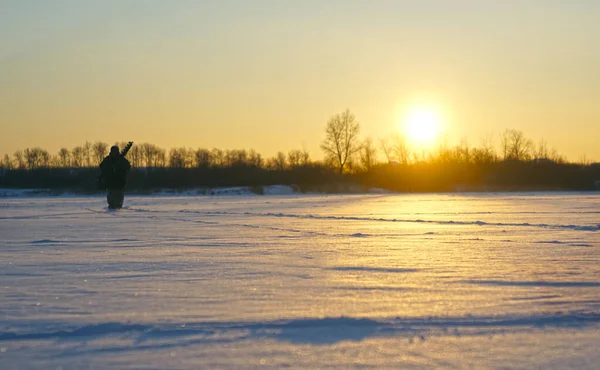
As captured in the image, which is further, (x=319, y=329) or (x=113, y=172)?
(x=113, y=172)

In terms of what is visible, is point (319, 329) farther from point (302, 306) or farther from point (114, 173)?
point (114, 173)

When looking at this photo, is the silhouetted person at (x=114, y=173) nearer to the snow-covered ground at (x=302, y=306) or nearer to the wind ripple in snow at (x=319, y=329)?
the snow-covered ground at (x=302, y=306)

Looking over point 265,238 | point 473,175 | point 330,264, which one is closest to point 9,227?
point 265,238

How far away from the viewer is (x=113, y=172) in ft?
56.1

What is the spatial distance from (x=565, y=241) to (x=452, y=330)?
4.84 metres

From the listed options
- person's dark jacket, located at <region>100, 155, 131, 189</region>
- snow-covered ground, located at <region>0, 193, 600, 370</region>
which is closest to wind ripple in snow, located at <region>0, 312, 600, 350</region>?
snow-covered ground, located at <region>0, 193, 600, 370</region>

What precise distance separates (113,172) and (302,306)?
14314 millimetres

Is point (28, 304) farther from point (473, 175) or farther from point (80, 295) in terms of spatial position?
point (473, 175)

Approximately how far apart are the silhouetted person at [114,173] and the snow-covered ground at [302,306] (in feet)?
33.3

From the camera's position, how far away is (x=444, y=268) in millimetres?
5238

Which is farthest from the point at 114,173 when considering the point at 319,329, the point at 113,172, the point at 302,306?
the point at 319,329

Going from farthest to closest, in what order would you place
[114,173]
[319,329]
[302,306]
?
[114,173] → [302,306] → [319,329]

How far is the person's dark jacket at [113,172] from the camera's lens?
17125 mm

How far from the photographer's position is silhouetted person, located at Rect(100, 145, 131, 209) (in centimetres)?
1712
